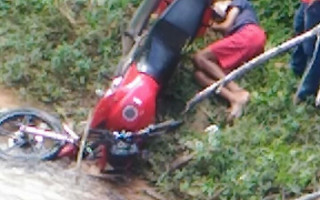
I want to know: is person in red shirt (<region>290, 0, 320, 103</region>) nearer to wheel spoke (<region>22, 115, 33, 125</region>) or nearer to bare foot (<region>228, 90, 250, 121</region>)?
bare foot (<region>228, 90, 250, 121</region>)

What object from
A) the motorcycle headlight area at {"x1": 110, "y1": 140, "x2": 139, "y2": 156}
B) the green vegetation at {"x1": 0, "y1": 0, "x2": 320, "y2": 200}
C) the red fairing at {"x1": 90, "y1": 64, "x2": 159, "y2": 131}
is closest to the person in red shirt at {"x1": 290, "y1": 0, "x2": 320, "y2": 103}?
the green vegetation at {"x1": 0, "y1": 0, "x2": 320, "y2": 200}

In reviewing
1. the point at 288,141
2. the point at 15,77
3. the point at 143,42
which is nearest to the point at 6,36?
the point at 15,77

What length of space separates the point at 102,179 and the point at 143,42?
4.36 feet

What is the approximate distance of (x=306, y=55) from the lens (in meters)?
9.48

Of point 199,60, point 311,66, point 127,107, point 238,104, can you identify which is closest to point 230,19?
point 199,60

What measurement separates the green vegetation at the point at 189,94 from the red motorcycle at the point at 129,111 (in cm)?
36

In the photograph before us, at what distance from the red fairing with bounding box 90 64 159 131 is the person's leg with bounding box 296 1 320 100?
1.35 meters

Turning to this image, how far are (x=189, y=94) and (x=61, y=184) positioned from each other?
1839mm

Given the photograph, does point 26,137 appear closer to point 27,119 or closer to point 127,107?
point 27,119

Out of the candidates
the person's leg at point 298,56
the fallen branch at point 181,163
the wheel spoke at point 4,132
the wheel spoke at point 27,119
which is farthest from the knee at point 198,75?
the wheel spoke at point 4,132

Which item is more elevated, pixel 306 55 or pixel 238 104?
pixel 306 55

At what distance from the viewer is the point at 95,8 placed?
10570 millimetres

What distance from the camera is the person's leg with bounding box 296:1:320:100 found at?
904 centimetres

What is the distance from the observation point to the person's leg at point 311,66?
9.04 meters
